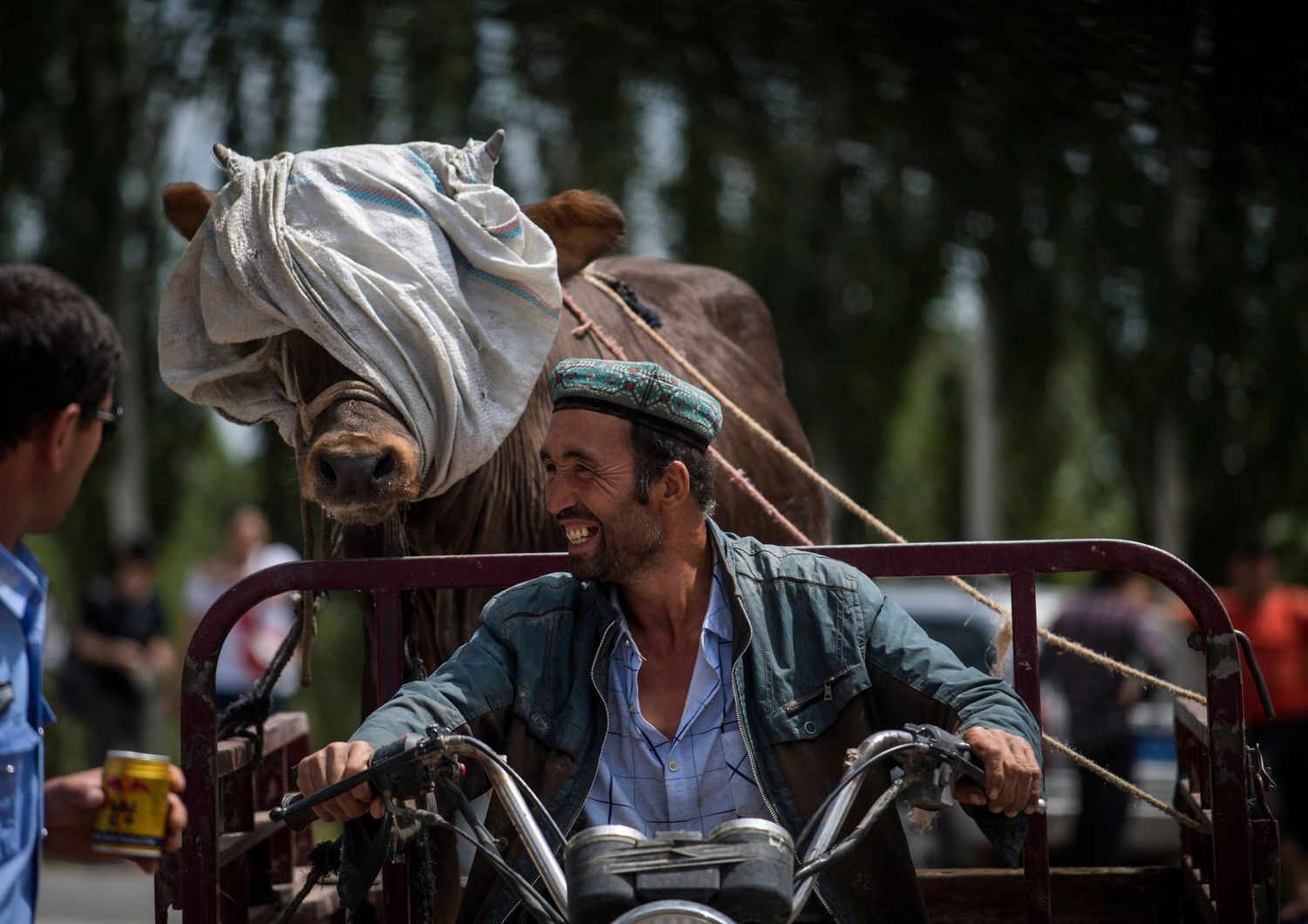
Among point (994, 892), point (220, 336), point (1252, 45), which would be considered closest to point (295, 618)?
point (220, 336)

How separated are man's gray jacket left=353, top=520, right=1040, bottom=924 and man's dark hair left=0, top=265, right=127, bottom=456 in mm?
780

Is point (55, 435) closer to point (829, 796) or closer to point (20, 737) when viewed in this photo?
point (20, 737)

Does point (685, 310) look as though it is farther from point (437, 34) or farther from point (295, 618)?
point (437, 34)

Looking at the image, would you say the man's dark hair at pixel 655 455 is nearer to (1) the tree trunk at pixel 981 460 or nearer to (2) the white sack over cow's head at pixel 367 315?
(2) the white sack over cow's head at pixel 367 315

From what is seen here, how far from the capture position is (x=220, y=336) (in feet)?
10.9

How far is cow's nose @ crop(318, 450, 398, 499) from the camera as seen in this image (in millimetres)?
3039

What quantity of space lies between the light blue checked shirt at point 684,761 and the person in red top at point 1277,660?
17.4 ft

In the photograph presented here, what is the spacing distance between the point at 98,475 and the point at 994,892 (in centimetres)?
1121

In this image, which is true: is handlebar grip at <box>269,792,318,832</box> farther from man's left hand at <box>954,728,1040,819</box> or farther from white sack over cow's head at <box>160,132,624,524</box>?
man's left hand at <box>954,728,1040,819</box>

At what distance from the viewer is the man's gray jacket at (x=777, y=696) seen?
2.76 meters

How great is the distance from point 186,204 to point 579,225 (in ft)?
3.16

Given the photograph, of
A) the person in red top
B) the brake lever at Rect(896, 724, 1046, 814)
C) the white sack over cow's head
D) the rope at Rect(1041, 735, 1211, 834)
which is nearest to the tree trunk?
the person in red top

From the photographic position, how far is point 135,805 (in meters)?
2.61

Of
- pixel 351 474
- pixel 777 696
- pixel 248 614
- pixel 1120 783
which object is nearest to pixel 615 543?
pixel 777 696
